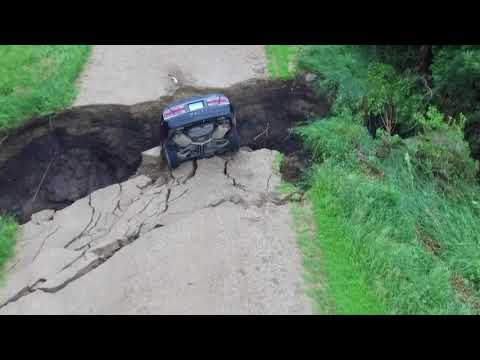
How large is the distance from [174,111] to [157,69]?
2.15m

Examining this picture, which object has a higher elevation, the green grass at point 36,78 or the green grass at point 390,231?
the green grass at point 36,78

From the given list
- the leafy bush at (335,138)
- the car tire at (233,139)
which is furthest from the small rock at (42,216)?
the leafy bush at (335,138)

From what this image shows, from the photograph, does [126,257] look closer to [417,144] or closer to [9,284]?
[9,284]

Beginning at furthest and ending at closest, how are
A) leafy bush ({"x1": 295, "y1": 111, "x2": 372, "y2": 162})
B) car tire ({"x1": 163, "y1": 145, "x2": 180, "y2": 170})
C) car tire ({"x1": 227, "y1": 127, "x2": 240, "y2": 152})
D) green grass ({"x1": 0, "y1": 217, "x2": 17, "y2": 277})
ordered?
leafy bush ({"x1": 295, "y1": 111, "x2": 372, "y2": 162}), car tire ({"x1": 227, "y1": 127, "x2": 240, "y2": 152}), car tire ({"x1": 163, "y1": 145, "x2": 180, "y2": 170}), green grass ({"x1": 0, "y1": 217, "x2": 17, "y2": 277})

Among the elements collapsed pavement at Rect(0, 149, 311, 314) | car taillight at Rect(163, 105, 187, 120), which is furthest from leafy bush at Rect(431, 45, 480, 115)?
car taillight at Rect(163, 105, 187, 120)

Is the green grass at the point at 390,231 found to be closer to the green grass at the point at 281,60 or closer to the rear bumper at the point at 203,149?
the rear bumper at the point at 203,149

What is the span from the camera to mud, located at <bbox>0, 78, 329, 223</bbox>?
600 centimetres

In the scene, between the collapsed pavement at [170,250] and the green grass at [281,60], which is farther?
the green grass at [281,60]

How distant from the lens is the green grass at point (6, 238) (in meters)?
5.07

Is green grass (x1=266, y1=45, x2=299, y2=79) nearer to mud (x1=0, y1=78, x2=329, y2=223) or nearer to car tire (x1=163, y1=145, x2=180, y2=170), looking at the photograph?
mud (x1=0, y1=78, x2=329, y2=223)

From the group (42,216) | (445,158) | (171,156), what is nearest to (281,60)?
(171,156)

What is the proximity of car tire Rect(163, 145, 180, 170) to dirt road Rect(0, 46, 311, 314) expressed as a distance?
12 centimetres

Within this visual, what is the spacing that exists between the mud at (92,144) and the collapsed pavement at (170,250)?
0.43 m

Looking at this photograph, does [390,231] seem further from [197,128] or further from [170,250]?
[197,128]
